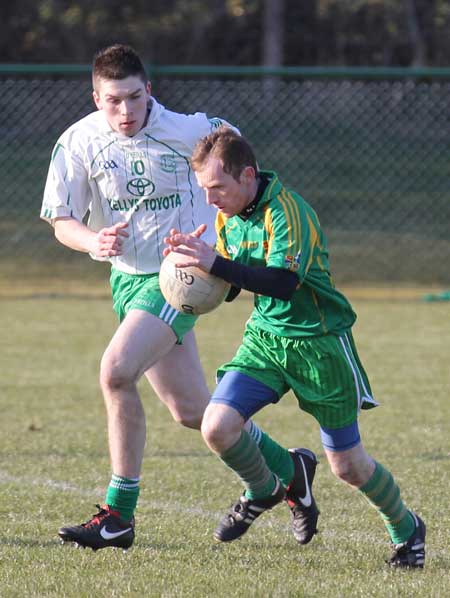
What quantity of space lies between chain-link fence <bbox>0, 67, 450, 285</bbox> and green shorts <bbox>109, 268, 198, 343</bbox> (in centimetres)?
938

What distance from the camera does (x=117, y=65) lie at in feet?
16.9

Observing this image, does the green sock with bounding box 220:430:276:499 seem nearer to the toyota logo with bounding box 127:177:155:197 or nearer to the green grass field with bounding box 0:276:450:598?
the green grass field with bounding box 0:276:450:598

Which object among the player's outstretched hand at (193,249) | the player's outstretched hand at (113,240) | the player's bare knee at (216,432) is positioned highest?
the player's outstretched hand at (193,249)

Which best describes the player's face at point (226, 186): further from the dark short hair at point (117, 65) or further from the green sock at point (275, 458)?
the green sock at point (275, 458)

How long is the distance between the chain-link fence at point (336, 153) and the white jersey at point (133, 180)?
922cm

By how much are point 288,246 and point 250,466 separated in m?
0.98

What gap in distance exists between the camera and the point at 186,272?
15.1 feet

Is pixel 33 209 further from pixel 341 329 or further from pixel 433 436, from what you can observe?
pixel 341 329

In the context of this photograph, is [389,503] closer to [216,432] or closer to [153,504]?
[216,432]

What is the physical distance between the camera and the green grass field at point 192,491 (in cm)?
439

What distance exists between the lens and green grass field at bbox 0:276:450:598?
4395 mm

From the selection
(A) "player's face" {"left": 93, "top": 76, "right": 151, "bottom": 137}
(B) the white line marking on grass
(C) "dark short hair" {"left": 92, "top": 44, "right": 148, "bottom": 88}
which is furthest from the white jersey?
(B) the white line marking on grass

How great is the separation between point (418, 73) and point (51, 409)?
7.43 metres

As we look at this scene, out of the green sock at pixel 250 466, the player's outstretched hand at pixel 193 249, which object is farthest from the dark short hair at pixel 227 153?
the green sock at pixel 250 466
